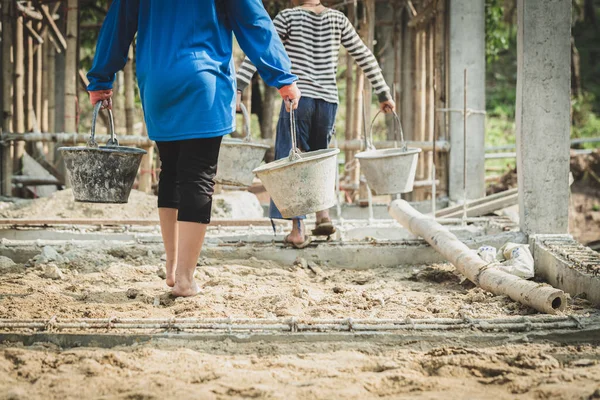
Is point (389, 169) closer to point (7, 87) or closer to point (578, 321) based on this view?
point (578, 321)

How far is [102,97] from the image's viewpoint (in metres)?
3.96

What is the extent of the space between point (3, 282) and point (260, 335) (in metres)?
1.80

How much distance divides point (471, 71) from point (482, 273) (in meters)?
4.20

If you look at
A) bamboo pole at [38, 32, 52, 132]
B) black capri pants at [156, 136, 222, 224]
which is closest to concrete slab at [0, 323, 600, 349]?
black capri pants at [156, 136, 222, 224]

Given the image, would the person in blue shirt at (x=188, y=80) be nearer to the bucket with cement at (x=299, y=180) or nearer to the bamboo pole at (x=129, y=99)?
the bucket with cement at (x=299, y=180)

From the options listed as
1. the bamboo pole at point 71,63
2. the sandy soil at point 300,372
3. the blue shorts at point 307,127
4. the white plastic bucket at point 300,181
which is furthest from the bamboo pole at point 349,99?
the sandy soil at point 300,372

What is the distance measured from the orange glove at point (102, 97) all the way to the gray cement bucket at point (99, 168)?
2cm

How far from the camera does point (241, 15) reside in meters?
3.68

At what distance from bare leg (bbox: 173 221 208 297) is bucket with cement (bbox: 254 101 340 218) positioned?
494 millimetres

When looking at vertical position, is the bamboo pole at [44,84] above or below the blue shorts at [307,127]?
above

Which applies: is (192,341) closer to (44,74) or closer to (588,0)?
(44,74)

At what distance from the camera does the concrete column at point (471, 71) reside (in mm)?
7688

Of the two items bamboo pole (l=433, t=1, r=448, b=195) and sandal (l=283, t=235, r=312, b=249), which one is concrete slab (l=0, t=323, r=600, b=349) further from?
bamboo pole (l=433, t=1, r=448, b=195)

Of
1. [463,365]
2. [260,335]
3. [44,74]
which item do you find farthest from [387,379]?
[44,74]
